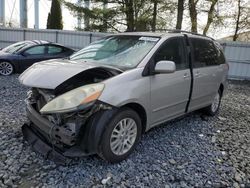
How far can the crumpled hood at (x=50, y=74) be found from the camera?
10.3 ft

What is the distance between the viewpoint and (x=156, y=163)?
3.57 metres

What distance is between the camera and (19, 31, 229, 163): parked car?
310 cm

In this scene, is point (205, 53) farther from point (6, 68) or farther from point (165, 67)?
point (6, 68)

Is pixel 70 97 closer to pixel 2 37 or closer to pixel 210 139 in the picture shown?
pixel 210 139

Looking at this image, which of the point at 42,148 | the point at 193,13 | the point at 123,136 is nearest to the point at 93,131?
the point at 123,136

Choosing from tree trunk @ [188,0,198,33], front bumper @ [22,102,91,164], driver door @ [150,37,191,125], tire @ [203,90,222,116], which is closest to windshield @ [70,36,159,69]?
driver door @ [150,37,191,125]

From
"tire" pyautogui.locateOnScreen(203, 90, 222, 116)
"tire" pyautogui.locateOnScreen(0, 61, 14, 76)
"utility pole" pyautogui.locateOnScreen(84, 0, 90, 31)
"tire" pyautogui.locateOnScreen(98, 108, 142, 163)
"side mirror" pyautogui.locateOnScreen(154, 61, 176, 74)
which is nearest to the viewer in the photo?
"tire" pyautogui.locateOnScreen(98, 108, 142, 163)

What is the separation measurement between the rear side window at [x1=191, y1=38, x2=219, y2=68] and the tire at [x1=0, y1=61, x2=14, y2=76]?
7.21 m

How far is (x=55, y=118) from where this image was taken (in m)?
3.30

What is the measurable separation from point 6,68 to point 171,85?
756 centimetres

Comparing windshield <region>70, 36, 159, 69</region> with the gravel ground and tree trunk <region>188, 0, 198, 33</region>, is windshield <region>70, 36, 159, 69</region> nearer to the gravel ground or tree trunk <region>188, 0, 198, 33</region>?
the gravel ground

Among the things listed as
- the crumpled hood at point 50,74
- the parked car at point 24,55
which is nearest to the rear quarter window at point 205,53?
the crumpled hood at point 50,74

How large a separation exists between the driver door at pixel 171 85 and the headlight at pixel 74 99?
94 centimetres

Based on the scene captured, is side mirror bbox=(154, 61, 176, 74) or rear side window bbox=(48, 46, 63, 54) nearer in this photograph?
side mirror bbox=(154, 61, 176, 74)
